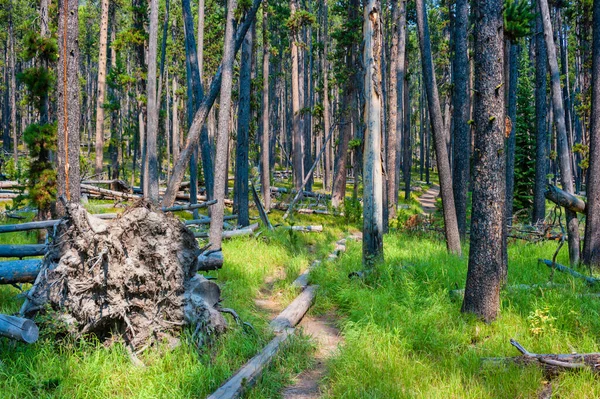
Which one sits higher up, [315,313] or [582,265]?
[582,265]

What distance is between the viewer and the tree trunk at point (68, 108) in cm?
787

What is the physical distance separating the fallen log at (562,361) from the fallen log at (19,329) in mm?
4602

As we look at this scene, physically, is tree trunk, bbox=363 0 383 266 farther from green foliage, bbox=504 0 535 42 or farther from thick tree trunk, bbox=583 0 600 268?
thick tree trunk, bbox=583 0 600 268

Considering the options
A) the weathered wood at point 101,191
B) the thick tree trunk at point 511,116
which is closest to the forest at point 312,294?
the thick tree trunk at point 511,116

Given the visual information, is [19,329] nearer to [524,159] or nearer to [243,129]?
[243,129]

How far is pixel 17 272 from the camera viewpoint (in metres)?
5.61

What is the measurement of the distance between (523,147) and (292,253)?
50.2ft

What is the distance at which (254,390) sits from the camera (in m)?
4.18

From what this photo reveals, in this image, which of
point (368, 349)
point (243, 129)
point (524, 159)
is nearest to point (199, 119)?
point (243, 129)

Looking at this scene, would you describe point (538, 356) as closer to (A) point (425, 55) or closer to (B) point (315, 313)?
(B) point (315, 313)

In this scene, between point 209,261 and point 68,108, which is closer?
point 209,261

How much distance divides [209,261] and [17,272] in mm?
2408

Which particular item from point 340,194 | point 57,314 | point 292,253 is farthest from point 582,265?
point 340,194

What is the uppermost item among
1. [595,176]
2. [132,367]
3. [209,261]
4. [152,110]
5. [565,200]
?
[152,110]
